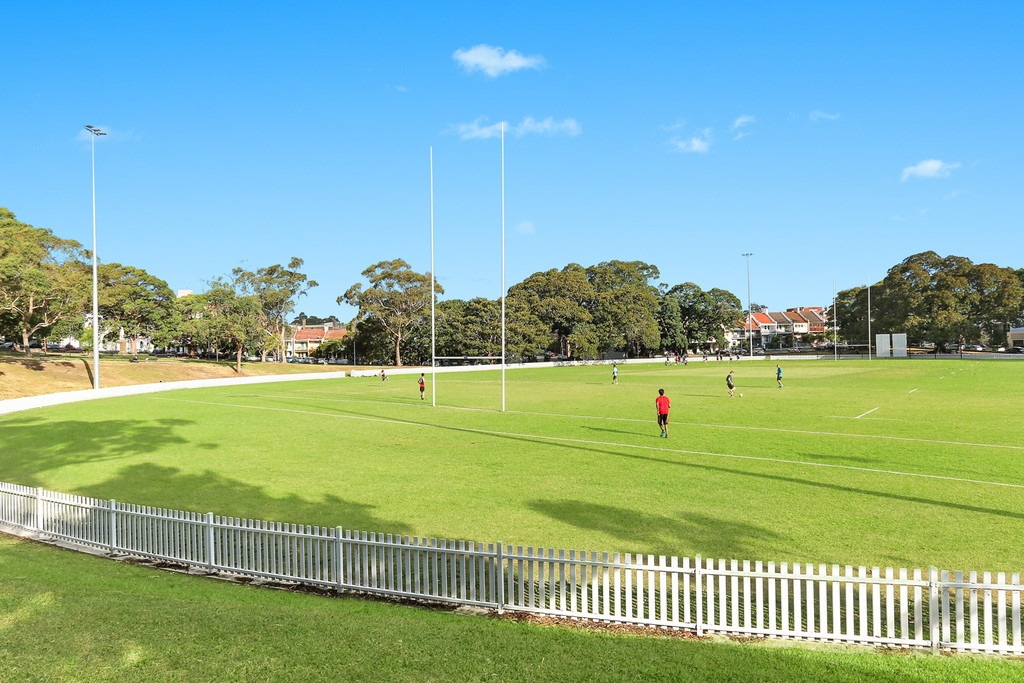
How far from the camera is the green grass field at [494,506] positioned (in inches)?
253

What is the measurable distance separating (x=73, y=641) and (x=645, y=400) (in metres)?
33.7

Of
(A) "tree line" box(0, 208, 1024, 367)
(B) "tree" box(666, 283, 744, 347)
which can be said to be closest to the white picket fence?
(A) "tree line" box(0, 208, 1024, 367)

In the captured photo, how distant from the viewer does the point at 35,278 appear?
50.6 m

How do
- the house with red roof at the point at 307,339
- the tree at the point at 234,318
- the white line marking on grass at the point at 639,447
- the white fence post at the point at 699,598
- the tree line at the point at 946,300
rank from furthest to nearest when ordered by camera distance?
the house with red roof at the point at 307,339, the tree line at the point at 946,300, the tree at the point at 234,318, the white line marking on grass at the point at 639,447, the white fence post at the point at 699,598

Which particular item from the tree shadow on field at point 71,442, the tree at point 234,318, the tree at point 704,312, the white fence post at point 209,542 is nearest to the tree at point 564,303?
the tree at point 704,312

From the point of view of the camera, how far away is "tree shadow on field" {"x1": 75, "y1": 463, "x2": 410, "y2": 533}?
12.5 m

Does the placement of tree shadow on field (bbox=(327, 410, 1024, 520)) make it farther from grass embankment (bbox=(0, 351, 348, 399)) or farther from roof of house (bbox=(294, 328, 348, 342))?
roof of house (bbox=(294, 328, 348, 342))

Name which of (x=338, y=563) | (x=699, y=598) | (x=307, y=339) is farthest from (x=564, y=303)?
(x=307, y=339)

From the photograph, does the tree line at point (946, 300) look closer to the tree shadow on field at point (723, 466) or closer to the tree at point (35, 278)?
the tree shadow on field at point (723, 466)

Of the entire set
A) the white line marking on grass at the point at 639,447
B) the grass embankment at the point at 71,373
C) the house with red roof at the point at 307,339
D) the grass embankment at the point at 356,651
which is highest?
the house with red roof at the point at 307,339

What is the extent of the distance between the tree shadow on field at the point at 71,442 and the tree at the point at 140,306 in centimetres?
5909

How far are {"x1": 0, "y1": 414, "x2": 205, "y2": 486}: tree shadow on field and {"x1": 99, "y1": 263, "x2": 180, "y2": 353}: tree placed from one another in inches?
2326

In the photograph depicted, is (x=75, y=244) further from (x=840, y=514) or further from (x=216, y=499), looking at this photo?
(x=840, y=514)

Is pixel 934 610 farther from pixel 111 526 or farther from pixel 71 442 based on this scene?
pixel 71 442
